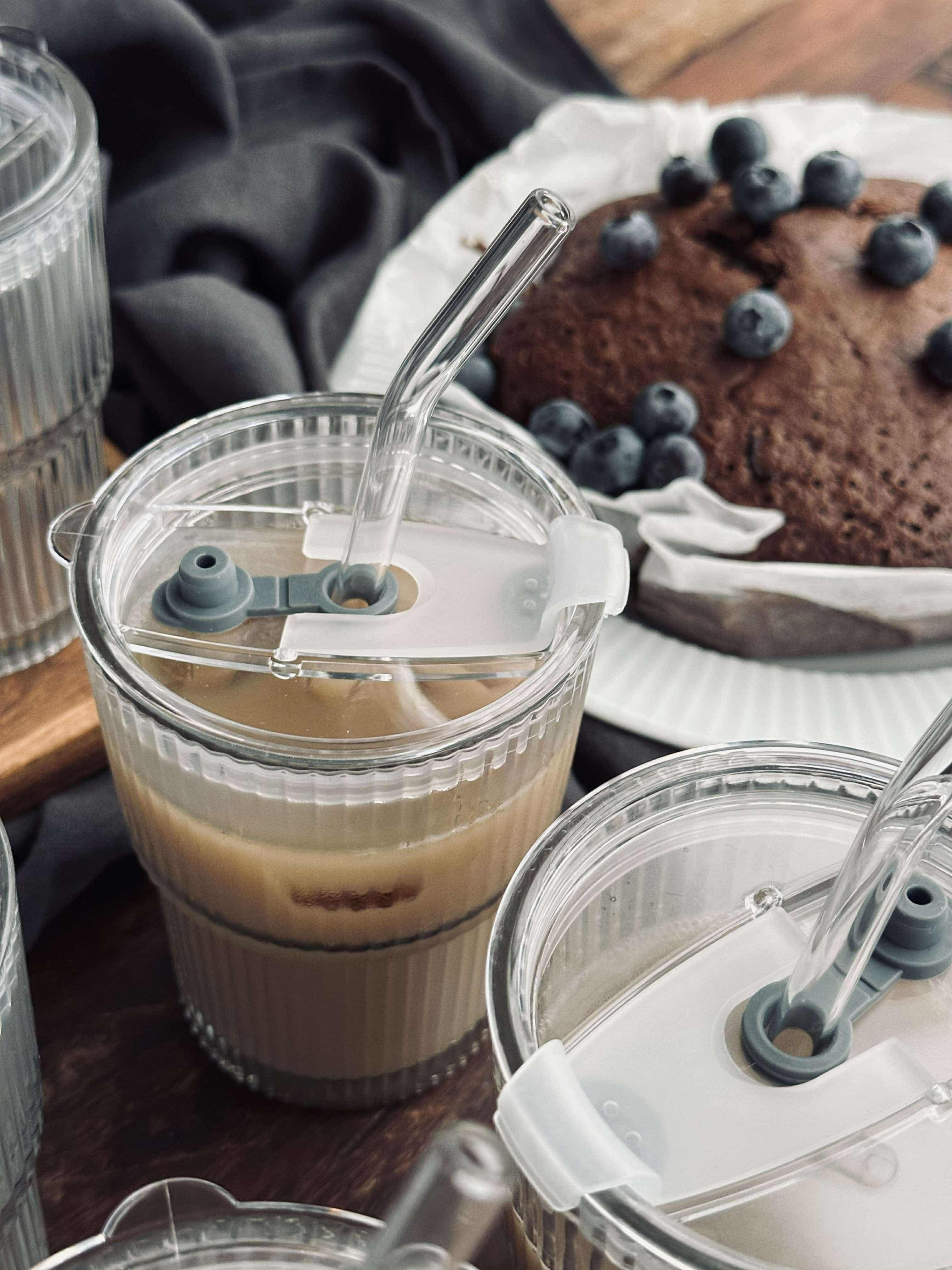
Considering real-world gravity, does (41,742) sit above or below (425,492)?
below

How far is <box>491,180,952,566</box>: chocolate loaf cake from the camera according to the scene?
994 millimetres

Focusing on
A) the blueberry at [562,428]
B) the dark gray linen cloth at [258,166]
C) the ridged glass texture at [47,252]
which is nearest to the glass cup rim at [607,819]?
the dark gray linen cloth at [258,166]

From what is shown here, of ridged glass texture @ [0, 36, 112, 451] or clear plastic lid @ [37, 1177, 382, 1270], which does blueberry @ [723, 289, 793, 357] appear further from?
clear plastic lid @ [37, 1177, 382, 1270]

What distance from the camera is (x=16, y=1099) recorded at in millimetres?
547

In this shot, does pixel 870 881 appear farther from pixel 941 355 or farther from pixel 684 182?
pixel 684 182

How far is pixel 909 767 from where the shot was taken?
48cm

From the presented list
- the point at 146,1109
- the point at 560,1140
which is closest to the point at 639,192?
the point at 146,1109

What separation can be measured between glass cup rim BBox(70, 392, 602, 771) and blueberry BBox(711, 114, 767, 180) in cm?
57

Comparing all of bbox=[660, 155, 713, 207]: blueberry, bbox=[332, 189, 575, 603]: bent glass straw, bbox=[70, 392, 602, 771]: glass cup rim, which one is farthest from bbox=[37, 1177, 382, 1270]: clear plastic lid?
bbox=[660, 155, 713, 207]: blueberry

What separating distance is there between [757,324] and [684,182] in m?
0.17

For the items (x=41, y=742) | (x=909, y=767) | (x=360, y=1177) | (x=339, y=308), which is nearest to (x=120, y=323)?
(x=339, y=308)

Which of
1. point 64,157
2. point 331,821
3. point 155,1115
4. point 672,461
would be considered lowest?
point 155,1115

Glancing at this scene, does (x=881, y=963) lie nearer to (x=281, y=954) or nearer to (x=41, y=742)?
(x=281, y=954)

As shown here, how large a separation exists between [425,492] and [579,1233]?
14.5 inches
